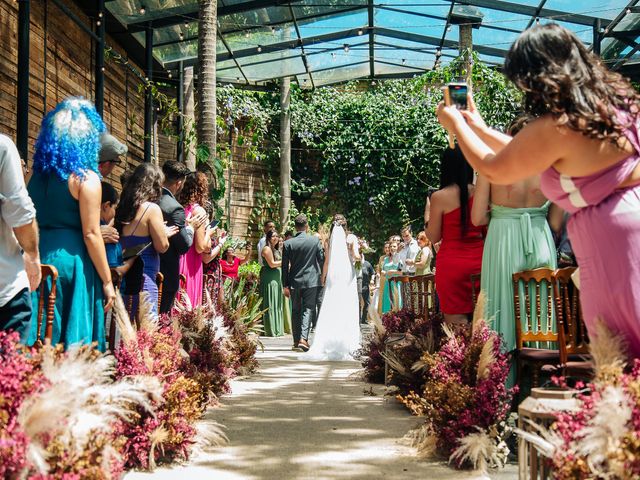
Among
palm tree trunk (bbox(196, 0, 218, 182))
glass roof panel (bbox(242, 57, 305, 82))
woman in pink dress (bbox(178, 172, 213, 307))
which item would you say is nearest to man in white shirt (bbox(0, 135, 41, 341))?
woman in pink dress (bbox(178, 172, 213, 307))

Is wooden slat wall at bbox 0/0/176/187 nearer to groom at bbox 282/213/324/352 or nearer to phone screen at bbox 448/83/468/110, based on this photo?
groom at bbox 282/213/324/352

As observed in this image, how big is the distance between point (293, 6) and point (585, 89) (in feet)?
42.1

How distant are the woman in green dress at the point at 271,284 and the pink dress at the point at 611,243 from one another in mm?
11890

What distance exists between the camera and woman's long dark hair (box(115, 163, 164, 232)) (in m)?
5.68

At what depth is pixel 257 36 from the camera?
15.7 m

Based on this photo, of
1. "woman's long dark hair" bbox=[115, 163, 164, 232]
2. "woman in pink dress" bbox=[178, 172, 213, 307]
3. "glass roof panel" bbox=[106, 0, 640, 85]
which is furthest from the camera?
"glass roof panel" bbox=[106, 0, 640, 85]

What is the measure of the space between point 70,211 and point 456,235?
112 inches

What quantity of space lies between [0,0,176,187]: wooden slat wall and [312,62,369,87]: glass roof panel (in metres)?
6.11

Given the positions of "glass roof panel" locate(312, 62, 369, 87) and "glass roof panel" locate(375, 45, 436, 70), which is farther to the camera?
"glass roof panel" locate(312, 62, 369, 87)

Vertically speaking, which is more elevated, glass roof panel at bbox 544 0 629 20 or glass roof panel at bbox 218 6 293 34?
glass roof panel at bbox 218 6 293 34

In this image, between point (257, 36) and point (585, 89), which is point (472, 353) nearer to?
point (585, 89)

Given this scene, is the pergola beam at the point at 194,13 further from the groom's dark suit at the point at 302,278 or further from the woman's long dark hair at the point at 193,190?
the woman's long dark hair at the point at 193,190

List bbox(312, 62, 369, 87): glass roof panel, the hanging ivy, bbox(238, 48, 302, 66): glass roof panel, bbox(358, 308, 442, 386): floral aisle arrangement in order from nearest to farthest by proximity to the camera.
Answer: bbox(358, 308, 442, 386): floral aisle arrangement, bbox(238, 48, 302, 66): glass roof panel, bbox(312, 62, 369, 87): glass roof panel, the hanging ivy

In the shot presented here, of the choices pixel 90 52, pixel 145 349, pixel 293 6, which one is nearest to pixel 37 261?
pixel 145 349
